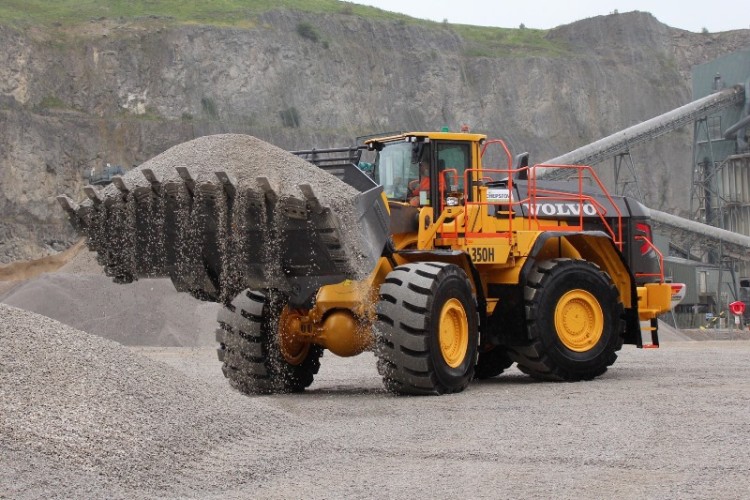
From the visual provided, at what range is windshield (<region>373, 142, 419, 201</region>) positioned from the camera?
12.4 m

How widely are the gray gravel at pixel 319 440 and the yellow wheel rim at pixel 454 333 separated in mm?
595

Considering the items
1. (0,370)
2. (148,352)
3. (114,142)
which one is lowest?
(148,352)

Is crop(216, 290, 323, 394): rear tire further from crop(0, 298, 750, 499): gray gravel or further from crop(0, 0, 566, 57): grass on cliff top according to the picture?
crop(0, 0, 566, 57): grass on cliff top

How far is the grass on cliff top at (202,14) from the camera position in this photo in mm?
60531

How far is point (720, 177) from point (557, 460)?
151 feet

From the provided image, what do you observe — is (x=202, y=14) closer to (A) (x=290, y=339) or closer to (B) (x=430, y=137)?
(B) (x=430, y=137)

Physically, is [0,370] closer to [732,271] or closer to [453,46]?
[732,271]

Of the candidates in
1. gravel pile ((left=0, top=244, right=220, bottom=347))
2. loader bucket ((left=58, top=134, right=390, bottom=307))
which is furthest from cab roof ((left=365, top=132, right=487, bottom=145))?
gravel pile ((left=0, top=244, right=220, bottom=347))

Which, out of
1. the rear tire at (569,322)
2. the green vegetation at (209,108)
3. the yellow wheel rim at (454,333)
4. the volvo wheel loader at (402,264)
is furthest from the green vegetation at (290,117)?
the yellow wheel rim at (454,333)

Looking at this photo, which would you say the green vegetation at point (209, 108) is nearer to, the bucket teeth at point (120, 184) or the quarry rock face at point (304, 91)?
the quarry rock face at point (304, 91)

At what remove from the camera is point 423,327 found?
10.8 m

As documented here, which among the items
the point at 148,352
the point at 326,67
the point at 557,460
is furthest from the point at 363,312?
the point at 326,67

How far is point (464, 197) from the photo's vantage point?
12.5 meters

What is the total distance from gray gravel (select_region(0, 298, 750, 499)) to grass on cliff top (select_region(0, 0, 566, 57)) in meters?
49.6
